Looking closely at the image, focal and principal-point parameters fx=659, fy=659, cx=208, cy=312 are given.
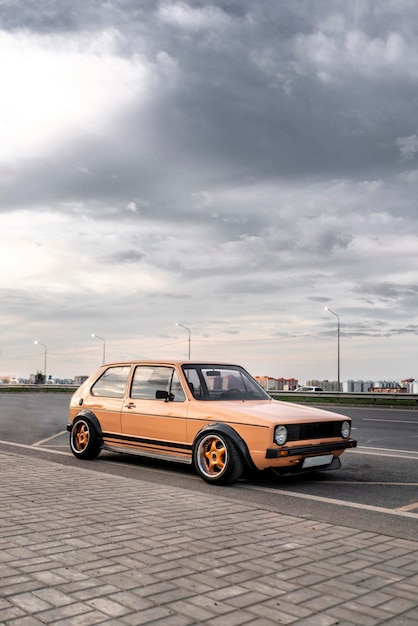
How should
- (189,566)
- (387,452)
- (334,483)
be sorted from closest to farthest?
(189,566) → (334,483) → (387,452)

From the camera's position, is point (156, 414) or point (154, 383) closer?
point (156, 414)

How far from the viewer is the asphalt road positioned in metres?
6.14

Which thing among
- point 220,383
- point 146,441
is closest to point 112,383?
point 146,441

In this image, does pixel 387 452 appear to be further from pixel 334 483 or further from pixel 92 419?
pixel 92 419

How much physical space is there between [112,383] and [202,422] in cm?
215

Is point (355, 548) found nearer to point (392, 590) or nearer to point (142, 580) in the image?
point (392, 590)

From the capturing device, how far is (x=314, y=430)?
26.0ft

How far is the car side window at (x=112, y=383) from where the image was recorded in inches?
375

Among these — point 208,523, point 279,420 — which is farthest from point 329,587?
point 279,420

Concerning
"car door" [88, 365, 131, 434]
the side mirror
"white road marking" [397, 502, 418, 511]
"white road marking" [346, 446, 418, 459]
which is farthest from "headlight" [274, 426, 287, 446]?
"white road marking" [346, 446, 418, 459]

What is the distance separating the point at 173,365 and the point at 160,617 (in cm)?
560

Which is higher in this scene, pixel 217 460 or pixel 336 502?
pixel 217 460

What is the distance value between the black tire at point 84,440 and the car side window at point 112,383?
1.62ft

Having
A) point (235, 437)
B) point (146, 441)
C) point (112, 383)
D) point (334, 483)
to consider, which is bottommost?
point (334, 483)
